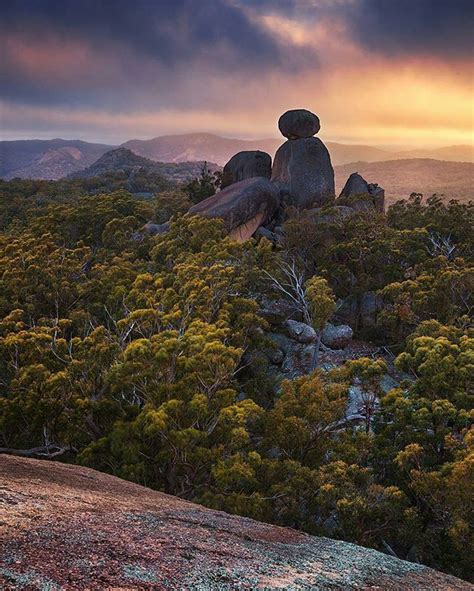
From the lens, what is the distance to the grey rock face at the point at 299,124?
37.8 metres

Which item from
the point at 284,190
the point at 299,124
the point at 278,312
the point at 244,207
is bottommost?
the point at 278,312

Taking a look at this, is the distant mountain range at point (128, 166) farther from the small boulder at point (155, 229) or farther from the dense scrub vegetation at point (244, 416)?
the dense scrub vegetation at point (244, 416)

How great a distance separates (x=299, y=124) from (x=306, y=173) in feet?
14.5

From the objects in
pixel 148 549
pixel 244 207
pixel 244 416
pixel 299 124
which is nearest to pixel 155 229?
pixel 244 207

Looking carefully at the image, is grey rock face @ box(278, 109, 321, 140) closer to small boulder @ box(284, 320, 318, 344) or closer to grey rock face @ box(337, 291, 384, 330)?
grey rock face @ box(337, 291, 384, 330)

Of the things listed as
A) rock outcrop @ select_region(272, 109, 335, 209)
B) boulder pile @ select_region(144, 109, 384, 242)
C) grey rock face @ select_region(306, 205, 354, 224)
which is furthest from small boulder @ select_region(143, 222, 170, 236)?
grey rock face @ select_region(306, 205, 354, 224)

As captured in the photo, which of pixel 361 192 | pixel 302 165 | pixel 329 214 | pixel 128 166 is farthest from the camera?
pixel 128 166

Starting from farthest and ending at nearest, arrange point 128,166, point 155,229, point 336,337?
point 128,166 → point 155,229 → point 336,337

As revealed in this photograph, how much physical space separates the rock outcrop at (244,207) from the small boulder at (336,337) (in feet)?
35.2

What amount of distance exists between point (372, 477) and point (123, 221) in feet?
79.7

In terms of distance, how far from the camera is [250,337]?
61.8 feet

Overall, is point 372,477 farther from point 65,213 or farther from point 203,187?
point 203,187

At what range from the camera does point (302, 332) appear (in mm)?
22703

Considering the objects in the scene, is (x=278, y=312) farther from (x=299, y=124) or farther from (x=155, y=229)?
(x=299, y=124)
